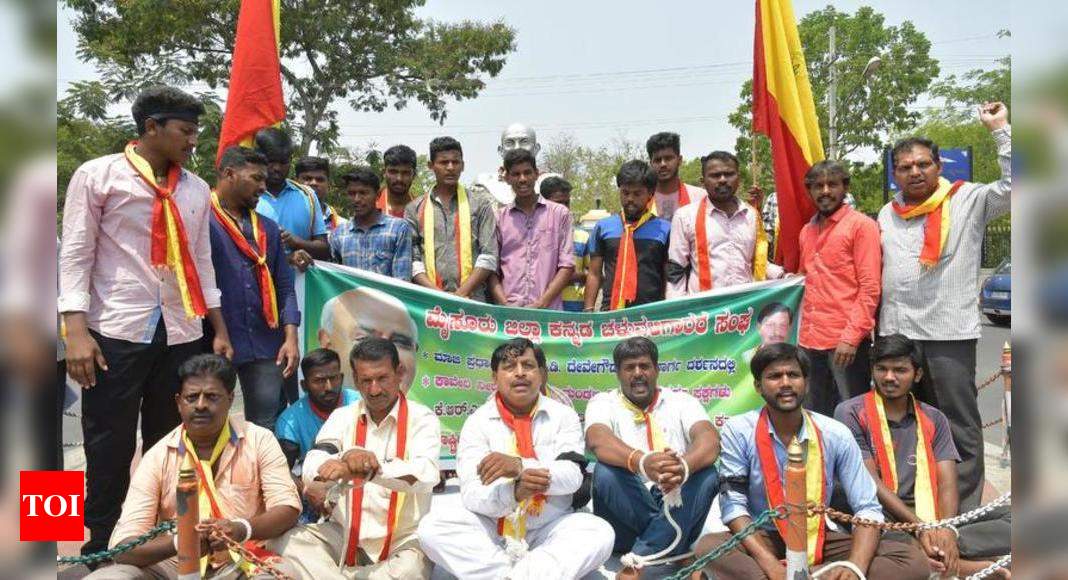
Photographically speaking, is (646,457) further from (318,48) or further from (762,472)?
(318,48)

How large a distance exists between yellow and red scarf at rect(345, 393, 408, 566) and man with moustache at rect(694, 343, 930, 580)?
1.47 metres

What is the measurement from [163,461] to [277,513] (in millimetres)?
543

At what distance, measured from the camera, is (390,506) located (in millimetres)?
4172

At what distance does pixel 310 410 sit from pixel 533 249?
1.90 m

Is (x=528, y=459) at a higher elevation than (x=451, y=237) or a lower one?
lower

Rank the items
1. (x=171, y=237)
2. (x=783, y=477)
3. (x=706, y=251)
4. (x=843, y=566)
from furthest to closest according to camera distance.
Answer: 1. (x=706, y=251)
2. (x=171, y=237)
3. (x=783, y=477)
4. (x=843, y=566)

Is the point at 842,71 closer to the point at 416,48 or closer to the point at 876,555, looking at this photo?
the point at 416,48

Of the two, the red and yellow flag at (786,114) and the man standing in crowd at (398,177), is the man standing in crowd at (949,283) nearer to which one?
the red and yellow flag at (786,114)

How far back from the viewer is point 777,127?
6.05 m

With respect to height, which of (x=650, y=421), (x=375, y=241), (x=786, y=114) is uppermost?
(x=786, y=114)

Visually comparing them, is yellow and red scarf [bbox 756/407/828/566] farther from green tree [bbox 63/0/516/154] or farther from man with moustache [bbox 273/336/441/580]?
green tree [bbox 63/0/516/154]

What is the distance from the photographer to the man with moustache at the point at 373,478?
4004 millimetres

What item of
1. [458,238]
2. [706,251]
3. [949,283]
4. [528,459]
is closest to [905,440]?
[949,283]

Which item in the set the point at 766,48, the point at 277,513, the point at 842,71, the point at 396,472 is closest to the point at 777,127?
the point at 766,48
